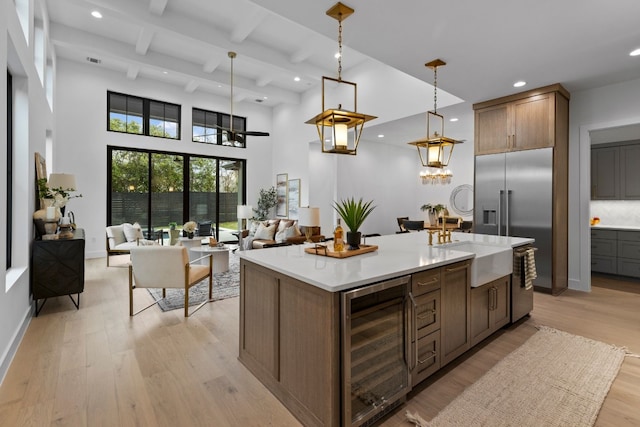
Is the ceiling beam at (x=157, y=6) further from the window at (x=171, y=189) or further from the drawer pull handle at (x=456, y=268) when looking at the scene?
the drawer pull handle at (x=456, y=268)

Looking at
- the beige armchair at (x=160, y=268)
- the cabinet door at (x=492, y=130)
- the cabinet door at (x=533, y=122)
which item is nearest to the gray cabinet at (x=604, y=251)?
the cabinet door at (x=533, y=122)

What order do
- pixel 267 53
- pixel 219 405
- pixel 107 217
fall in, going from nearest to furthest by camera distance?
pixel 219 405 < pixel 267 53 < pixel 107 217

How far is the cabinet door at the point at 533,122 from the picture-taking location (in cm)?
435

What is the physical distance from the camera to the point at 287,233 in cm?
663

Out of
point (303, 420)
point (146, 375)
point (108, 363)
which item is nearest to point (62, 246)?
point (108, 363)

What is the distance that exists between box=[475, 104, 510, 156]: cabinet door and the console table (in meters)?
5.79

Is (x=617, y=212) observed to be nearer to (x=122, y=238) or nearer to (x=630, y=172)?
(x=630, y=172)

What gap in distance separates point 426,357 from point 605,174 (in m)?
5.72

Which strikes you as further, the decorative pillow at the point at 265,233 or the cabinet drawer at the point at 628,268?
the decorative pillow at the point at 265,233

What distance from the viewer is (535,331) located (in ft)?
10.3

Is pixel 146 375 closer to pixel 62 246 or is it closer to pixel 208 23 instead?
pixel 62 246

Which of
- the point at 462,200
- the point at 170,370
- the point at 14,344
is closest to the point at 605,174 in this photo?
the point at 462,200

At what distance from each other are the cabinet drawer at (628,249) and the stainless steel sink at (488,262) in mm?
3845

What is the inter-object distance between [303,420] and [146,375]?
130cm
